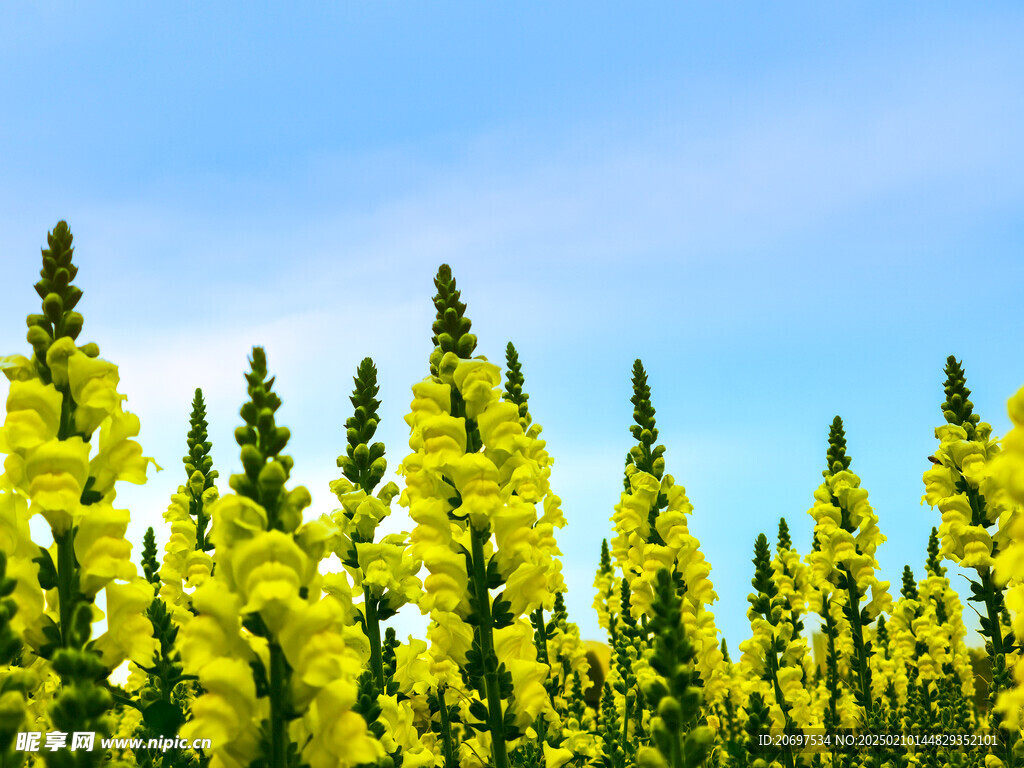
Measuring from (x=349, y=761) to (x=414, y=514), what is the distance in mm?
2393

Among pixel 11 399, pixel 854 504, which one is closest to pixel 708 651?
pixel 854 504

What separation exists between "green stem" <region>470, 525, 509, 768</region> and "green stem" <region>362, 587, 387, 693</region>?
1099 millimetres

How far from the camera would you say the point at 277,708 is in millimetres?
3883

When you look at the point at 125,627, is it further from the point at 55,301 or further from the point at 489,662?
the point at 489,662

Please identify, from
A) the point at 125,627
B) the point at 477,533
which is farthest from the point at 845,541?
the point at 125,627

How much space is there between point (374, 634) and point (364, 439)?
1427mm

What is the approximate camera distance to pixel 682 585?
872 cm

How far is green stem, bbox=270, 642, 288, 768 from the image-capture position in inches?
152

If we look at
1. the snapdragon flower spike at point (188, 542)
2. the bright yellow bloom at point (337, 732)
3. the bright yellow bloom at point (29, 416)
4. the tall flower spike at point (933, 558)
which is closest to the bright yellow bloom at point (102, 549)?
the bright yellow bloom at point (29, 416)

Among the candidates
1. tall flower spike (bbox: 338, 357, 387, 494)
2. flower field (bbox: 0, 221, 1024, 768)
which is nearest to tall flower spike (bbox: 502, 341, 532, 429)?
flower field (bbox: 0, 221, 1024, 768)

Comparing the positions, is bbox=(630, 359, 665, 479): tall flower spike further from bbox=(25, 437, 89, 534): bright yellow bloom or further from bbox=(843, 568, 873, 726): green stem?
bbox=(25, 437, 89, 534): bright yellow bloom

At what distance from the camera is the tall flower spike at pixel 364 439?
7375 mm

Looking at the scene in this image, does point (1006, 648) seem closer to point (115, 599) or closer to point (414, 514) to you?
point (414, 514)

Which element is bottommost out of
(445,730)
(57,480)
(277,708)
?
Result: (445,730)
